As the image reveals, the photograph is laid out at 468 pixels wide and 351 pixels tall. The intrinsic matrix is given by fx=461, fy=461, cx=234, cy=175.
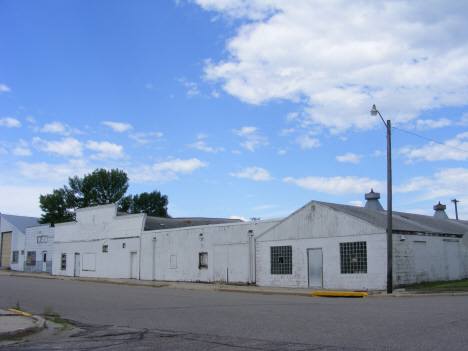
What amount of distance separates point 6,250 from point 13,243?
3204mm

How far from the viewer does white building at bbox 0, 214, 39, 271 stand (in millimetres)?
54662

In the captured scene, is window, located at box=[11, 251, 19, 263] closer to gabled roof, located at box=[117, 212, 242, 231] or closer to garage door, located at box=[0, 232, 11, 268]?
garage door, located at box=[0, 232, 11, 268]

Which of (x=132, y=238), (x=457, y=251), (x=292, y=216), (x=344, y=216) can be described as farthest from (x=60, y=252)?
(x=457, y=251)

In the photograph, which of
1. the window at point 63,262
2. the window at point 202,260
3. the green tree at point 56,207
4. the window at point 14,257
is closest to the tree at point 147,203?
the green tree at point 56,207

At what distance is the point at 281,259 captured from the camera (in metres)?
27.8

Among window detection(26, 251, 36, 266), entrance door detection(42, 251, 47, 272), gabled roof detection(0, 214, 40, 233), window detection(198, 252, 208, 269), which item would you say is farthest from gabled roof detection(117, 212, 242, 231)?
gabled roof detection(0, 214, 40, 233)

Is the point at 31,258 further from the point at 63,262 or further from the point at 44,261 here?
the point at 63,262

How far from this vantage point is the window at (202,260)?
1292 inches

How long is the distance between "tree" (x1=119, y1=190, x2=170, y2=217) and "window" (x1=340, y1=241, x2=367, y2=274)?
55.2 m

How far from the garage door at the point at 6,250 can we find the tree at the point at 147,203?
19.0 meters

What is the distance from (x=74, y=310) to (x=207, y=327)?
676 centimetres

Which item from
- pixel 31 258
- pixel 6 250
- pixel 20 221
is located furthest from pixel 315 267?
pixel 20 221

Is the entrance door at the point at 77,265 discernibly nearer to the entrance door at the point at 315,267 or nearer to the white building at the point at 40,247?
the white building at the point at 40,247

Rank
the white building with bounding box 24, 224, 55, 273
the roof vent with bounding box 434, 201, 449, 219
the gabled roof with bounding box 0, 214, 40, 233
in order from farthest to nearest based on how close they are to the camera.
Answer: the gabled roof with bounding box 0, 214, 40, 233 → the white building with bounding box 24, 224, 55, 273 → the roof vent with bounding box 434, 201, 449, 219
